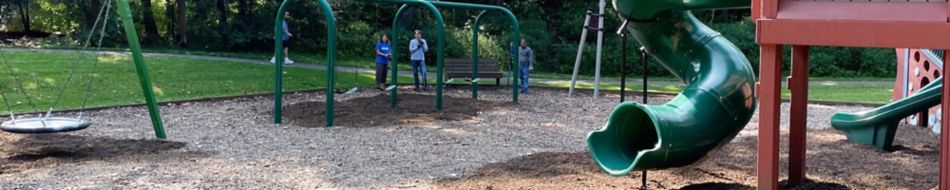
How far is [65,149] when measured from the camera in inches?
361

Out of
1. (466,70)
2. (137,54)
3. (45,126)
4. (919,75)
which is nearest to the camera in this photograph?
(45,126)

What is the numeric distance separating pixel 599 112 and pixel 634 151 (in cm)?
673

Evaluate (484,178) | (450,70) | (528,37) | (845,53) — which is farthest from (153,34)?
(484,178)

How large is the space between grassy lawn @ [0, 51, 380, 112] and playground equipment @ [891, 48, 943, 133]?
31.3 feet

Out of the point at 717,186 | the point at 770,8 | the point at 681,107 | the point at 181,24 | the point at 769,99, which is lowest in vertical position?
the point at 717,186

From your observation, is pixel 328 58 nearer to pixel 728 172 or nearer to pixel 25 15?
pixel 728 172

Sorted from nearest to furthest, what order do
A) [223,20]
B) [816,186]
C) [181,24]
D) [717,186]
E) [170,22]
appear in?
1. [816,186]
2. [717,186]
3. [223,20]
4. [181,24]
5. [170,22]

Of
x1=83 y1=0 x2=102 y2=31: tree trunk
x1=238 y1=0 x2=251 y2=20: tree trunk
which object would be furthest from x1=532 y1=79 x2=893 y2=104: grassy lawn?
x1=83 y1=0 x2=102 y2=31: tree trunk

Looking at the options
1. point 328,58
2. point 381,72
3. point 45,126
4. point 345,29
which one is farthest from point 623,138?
point 345,29

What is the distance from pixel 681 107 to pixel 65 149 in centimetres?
599

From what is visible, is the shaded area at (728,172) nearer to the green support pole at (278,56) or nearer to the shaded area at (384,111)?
the shaded area at (384,111)

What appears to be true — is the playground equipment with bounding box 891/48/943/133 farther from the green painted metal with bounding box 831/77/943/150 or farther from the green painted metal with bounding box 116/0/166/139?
the green painted metal with bounding box 116/0/166/139

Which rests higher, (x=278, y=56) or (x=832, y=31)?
(x=832, y=31)

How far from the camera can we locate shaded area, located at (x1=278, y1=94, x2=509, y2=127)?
12016mm
